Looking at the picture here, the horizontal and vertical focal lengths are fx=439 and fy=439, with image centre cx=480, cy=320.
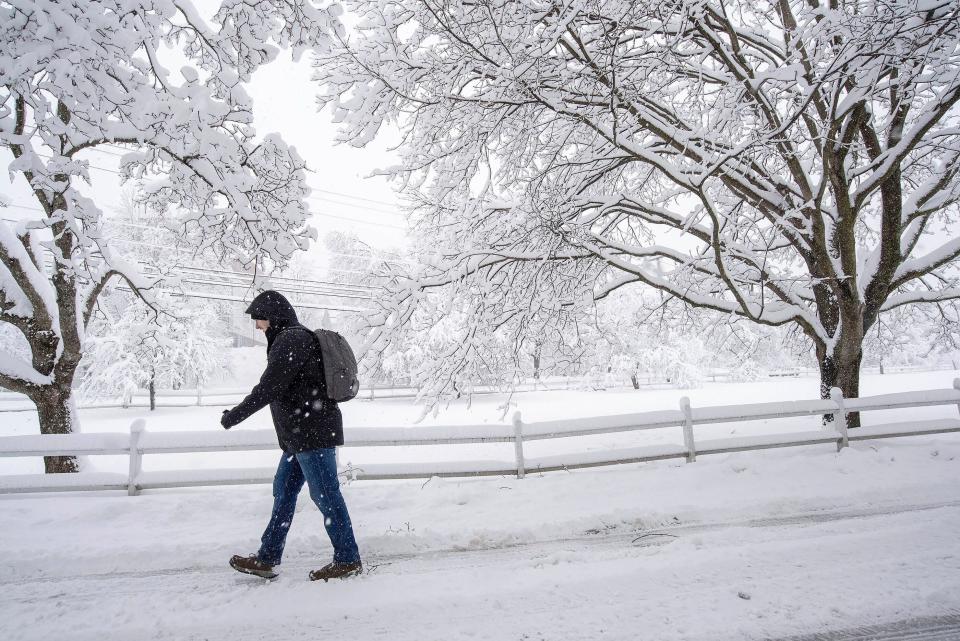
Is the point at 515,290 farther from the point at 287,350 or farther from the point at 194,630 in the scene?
the point at 194,630

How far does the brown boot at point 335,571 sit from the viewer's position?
3.12 m

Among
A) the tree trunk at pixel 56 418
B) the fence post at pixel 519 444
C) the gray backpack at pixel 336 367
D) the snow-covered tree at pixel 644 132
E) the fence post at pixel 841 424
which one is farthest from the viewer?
the fence post at pixel 841 424

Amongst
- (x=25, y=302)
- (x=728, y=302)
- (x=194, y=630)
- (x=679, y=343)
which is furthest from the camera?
(x=679, y=343)

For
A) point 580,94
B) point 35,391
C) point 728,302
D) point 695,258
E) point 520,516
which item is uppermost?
point 580,94

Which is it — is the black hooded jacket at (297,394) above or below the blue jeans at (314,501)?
above

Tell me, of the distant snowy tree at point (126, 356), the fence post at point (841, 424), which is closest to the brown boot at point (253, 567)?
the fence post at point (841, 424)

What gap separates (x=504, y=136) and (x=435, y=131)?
4.83 ft

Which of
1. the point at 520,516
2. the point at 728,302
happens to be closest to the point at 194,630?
the point at 520,516

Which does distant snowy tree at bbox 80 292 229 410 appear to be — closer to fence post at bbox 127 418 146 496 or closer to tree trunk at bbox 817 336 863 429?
fence post at bbox 127 418 146 496

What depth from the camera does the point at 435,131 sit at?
647 cm

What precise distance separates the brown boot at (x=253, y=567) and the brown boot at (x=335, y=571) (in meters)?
0.32

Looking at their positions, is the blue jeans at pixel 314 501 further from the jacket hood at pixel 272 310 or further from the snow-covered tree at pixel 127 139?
the snow-covered tree at pixel 127 139

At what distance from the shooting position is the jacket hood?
327cm

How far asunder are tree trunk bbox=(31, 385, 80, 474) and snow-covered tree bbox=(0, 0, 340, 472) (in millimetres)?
17
